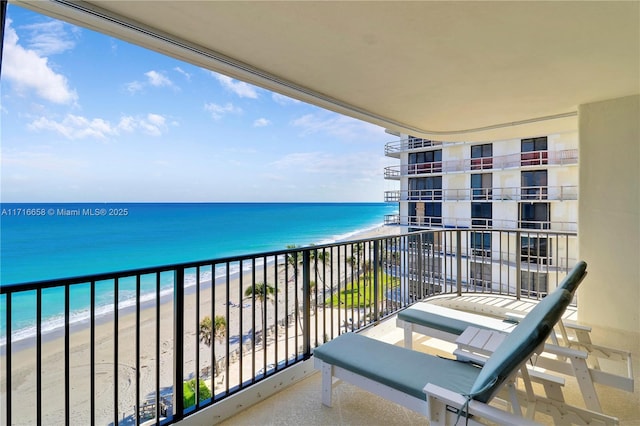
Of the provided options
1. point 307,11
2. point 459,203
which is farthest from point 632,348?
point 459,203

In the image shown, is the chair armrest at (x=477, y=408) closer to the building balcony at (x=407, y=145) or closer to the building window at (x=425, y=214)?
the building window at (x=425, y=214)

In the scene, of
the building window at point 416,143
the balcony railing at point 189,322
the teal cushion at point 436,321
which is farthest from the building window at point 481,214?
the teal cushion at point 436,321

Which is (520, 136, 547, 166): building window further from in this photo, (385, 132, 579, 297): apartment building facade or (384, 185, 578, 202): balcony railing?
(384, 185, 578, 202): balcony railing

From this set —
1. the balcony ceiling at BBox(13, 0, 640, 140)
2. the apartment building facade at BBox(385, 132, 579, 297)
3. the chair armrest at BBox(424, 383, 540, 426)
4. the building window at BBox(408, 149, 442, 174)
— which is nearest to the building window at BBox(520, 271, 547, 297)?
the apartment building facade at BBox(385, 132, 579, 297)

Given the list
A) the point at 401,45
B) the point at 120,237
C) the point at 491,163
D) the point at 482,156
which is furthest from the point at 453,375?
the point at 120,237

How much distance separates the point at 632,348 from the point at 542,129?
2535 millimetres

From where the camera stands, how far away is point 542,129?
3857 mm

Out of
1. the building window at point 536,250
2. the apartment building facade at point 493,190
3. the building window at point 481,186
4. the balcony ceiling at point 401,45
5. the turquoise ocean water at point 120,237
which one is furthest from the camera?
the building window at point 481,186

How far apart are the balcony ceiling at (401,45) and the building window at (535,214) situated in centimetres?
1281

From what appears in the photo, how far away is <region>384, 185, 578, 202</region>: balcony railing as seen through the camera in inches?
508

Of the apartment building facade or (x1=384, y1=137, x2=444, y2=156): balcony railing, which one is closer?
the apartment building facade

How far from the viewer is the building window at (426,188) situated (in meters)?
16.8

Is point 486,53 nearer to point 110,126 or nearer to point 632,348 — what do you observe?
point 632,348

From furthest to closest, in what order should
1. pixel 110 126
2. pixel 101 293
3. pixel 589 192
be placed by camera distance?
pixel 110 126 → pixel 101 293 → pixel 589 192
